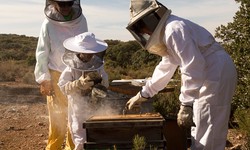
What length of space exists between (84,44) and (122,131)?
1.89 metres

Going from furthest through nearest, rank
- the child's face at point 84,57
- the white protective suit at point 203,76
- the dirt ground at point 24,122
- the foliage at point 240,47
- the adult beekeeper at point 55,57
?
the dirt ground at point 24,122, the foliage at point 240,47, the adult beekeeper at point 55,57, the child's face at point 84,57, the white protective suit at point 203,76

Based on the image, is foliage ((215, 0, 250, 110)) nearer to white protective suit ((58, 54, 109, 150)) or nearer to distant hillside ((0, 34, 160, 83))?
white protective suit ((58, 54, 109, 150))

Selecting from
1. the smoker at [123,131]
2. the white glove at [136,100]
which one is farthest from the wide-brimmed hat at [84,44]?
the smoker at [123,131]

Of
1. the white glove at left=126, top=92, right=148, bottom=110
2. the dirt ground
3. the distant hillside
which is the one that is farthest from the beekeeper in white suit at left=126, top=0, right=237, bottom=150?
the distant hillside

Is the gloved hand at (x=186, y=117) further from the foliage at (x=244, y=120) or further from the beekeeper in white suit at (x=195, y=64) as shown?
the foliage at (x=244, y=120)

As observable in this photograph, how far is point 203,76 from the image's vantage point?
3.89m

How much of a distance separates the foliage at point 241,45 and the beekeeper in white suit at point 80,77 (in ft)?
7.50

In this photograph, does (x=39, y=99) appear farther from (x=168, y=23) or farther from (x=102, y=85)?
(x=168, y=23)

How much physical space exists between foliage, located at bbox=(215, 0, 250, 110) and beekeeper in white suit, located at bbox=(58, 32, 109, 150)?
7.50ft

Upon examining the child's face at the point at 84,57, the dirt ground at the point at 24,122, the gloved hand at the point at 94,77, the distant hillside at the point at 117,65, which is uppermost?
the child's face at the point at 84,57

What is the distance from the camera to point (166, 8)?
3.92 meters

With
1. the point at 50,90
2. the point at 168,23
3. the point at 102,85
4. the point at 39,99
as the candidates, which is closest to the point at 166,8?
the point at 168,23

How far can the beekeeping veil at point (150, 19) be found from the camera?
3840mm

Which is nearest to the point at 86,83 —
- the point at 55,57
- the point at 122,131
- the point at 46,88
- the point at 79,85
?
the point at 79,85
